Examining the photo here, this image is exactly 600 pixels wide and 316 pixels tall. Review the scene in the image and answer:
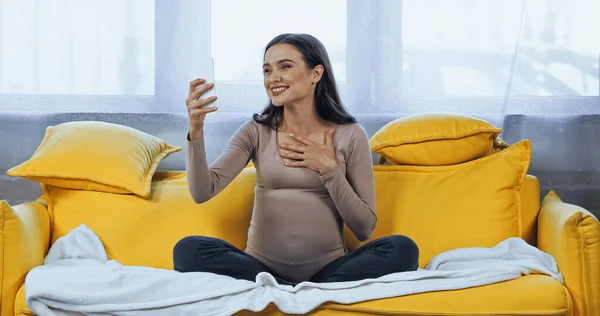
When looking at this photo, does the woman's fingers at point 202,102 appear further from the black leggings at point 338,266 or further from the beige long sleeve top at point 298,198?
the black leggings at point 338,266

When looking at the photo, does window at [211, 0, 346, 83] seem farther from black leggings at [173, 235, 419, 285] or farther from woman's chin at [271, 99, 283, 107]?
black leggings at [173, 235, 419, 285]

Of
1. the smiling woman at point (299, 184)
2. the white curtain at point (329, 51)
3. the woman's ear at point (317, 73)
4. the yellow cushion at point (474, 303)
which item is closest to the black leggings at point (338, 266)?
the smiling woman at point (299, 184)

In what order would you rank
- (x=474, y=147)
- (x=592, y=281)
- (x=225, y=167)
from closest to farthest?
(x=592, y=281) → (x=225, y=167) → (x=474, y=147)

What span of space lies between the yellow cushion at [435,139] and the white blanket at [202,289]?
0.48 meters

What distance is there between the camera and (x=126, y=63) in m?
2.69

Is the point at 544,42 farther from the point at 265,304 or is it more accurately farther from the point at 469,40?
the point at 265,304

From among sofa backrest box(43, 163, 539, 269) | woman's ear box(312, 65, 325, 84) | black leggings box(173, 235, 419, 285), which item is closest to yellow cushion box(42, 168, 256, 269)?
sofa backrest box(43, 163, 539, 269)

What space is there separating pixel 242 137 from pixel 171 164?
0.62 meters

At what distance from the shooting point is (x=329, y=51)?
8.79 ft

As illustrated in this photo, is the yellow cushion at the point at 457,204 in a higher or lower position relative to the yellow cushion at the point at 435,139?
lower

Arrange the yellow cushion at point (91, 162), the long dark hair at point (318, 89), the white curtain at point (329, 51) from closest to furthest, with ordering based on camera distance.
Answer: the long dark hair at point (318, 89) → the yellow cushion at point (91, 162) → the white curtain at point (329, 51)

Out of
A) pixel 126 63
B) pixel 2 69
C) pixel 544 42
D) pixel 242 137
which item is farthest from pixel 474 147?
pixel 2 69

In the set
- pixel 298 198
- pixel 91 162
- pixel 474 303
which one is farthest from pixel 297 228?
pixel 91 162

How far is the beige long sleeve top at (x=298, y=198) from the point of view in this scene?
2012mm
